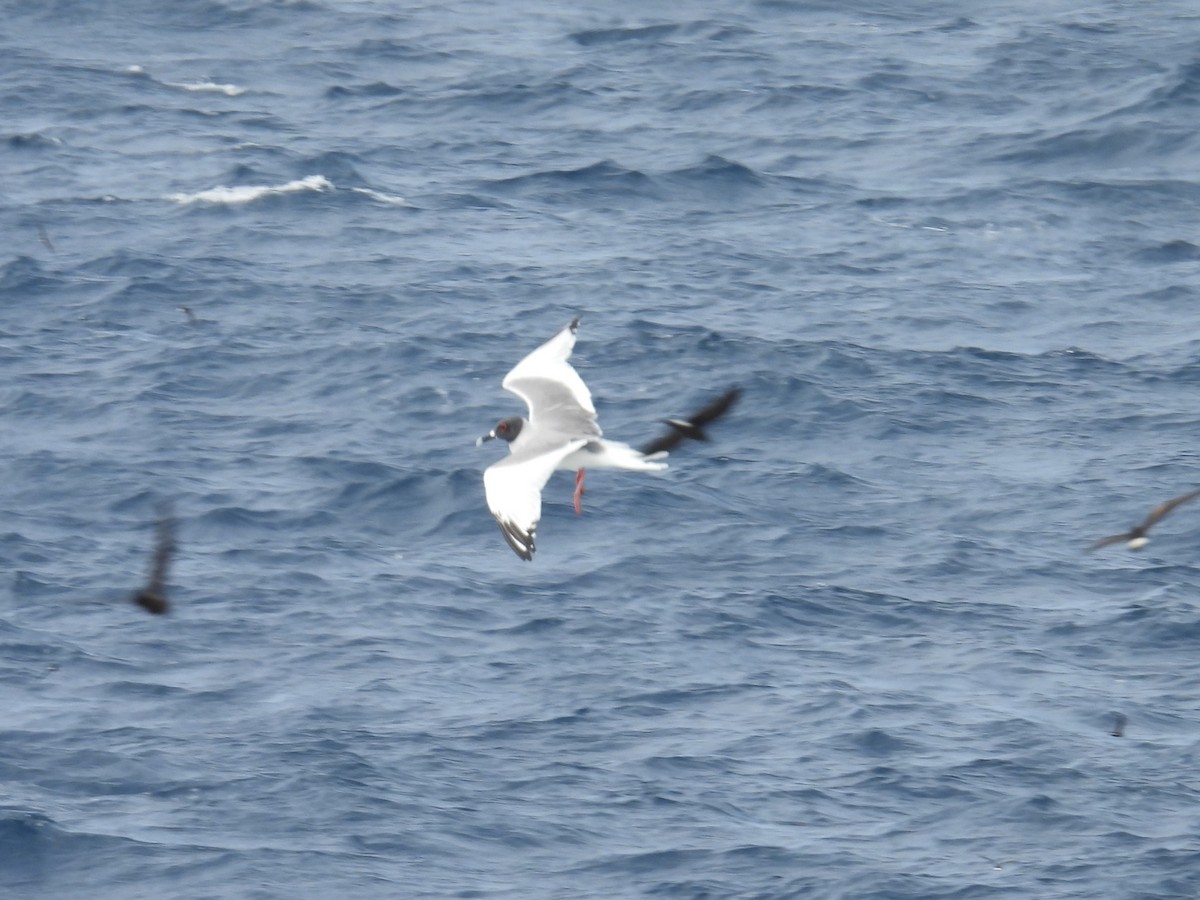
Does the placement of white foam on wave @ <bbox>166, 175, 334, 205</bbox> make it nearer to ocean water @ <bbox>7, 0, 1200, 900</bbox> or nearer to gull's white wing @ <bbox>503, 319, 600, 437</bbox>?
ocean water @ <bbox>7, 0, 1200, 900</bbox>

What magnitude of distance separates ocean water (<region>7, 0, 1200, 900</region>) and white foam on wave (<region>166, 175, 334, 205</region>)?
115 mm

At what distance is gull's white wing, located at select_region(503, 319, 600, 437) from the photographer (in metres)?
19.1

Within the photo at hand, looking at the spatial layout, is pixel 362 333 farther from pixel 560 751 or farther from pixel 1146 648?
pixel 1146 648

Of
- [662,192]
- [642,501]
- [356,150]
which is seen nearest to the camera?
[642,501]

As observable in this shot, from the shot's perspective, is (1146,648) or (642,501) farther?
(642,501)

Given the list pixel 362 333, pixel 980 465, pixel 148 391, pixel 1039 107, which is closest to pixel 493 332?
pixel 362 333

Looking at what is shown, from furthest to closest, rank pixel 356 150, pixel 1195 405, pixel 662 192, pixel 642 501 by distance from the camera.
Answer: pixel 356 150 < pixel 662 192 < pixel 1195 405 < pixel 642 501

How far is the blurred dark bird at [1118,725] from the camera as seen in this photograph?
23.1m

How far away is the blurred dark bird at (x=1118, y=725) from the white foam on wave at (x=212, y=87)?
989 inches

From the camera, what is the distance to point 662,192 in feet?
121

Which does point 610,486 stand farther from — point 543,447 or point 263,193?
point 263,193

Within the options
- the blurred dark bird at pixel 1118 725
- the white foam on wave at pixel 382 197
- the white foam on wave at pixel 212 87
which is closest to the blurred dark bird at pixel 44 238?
the white foam on wave at pixel 382 197

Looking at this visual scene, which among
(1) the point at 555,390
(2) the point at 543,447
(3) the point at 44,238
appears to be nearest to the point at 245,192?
(3) the point at 44,238

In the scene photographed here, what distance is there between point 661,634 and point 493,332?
7.99 m
